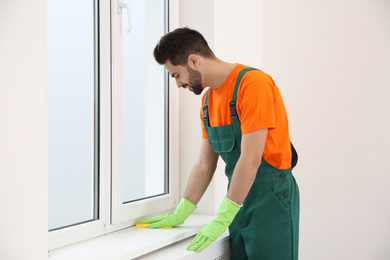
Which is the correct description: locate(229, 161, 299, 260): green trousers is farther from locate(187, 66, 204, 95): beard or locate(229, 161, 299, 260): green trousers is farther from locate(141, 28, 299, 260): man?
locate(187, 66, 204, 95): beard

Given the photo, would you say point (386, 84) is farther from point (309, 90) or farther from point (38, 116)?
point (38, 116)

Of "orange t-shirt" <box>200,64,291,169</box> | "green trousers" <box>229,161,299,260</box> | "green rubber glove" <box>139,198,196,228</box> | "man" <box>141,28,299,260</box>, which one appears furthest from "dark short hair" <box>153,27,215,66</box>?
"green rubber glove" <box>139,198,196,228</box>

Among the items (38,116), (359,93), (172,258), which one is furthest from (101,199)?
(359,93)

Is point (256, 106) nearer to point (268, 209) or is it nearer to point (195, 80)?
point (195, 80)

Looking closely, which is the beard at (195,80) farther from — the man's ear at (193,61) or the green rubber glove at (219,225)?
the green rubber glove at (219,225)

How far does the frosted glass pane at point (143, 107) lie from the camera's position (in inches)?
73.9

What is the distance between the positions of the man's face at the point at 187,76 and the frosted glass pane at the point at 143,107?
319 mm

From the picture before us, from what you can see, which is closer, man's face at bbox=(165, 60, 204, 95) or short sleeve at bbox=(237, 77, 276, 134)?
short sleeve at bbox=(237, 77, 276, 134)

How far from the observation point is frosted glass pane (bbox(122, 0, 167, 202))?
73.9 inches

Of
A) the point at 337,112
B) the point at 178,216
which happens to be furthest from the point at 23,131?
the point at 337,112

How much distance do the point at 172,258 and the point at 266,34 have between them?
1636mm

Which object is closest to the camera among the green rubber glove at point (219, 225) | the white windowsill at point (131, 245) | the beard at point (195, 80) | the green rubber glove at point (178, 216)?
the white windowsill at point (131, 245)

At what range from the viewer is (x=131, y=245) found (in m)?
1.51

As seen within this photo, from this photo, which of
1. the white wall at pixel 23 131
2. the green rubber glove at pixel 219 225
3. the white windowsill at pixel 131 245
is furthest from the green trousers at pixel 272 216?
the white wall at pixel 23 131
